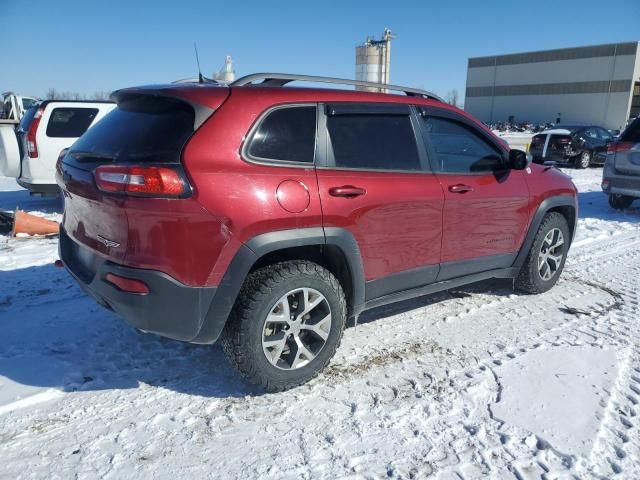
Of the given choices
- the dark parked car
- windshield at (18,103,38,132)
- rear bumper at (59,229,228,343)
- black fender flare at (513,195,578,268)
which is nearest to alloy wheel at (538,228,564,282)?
black fender flare at (513,195,578,268)

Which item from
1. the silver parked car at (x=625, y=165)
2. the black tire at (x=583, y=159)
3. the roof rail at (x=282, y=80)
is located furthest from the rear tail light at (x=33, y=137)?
the black tire at (x=583, y=159)

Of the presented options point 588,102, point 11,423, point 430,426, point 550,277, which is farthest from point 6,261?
point 588,102

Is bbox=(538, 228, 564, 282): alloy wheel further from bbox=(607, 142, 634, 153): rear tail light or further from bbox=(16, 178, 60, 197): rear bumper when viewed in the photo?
bbox=(16, 178, 60, 197): rear bumper

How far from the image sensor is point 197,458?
239 cm

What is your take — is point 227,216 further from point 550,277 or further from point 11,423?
point 550,277

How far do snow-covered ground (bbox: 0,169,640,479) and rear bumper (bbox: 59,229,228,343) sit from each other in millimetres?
500

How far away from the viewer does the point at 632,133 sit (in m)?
8.09

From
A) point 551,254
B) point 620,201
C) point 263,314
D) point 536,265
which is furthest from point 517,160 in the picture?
point 620,201

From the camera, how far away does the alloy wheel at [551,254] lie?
461 cm

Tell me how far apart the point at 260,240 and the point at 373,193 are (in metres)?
0.86

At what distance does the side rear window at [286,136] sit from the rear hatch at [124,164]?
0.29m

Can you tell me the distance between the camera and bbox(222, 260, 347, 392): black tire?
2.74m

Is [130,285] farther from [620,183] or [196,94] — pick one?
[620,183]

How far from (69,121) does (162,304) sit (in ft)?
23.3
